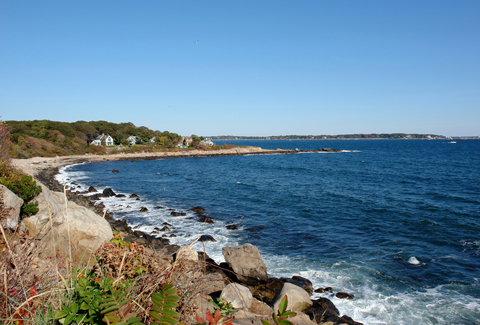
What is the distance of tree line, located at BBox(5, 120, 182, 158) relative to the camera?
7544cm

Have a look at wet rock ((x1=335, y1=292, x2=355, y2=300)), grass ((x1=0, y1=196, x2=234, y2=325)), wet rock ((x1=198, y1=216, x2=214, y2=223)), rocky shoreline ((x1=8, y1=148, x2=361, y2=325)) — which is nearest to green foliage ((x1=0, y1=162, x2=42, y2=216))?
rocky shoreline ((x1=8, y1=148, x2=361, y2=325))

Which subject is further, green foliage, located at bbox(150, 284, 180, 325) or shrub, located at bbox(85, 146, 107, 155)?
shrub, located at bbox(85, 146, 107, 155)

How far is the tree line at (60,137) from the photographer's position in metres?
75.4

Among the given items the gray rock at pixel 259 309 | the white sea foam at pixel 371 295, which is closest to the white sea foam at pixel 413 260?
the white sea foam at pixel 371 295

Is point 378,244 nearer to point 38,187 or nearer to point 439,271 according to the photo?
point 439,271

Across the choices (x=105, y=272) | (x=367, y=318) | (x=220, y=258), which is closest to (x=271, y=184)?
(x=220, y=258)

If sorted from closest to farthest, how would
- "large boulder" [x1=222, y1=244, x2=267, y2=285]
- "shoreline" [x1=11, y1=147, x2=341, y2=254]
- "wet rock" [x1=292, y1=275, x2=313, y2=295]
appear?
"wet rock" [x1=292, y1=275, x2=313, y2=295], "large boulder" [x1=222, y1=244, x2=267, y2=285], "shoreline" [x1=11, y1=147, x2=341, y2=254]

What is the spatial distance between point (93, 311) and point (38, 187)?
1299 cm

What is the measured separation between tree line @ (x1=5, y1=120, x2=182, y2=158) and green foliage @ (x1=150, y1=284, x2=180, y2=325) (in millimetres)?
73476

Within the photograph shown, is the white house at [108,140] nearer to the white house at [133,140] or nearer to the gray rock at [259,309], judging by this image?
the white house at [133,140]

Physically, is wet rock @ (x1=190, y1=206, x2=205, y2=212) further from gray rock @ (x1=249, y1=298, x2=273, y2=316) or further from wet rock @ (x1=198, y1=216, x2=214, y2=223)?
gray rock @ (x1=249, y1=298, x2=273, y2=316)

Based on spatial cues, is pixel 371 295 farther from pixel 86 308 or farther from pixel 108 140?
pixel 108 140

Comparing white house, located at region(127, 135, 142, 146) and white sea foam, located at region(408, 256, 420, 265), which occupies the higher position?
white house, located at region(127, 135, 142, 146)

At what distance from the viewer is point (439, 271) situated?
14227mm
